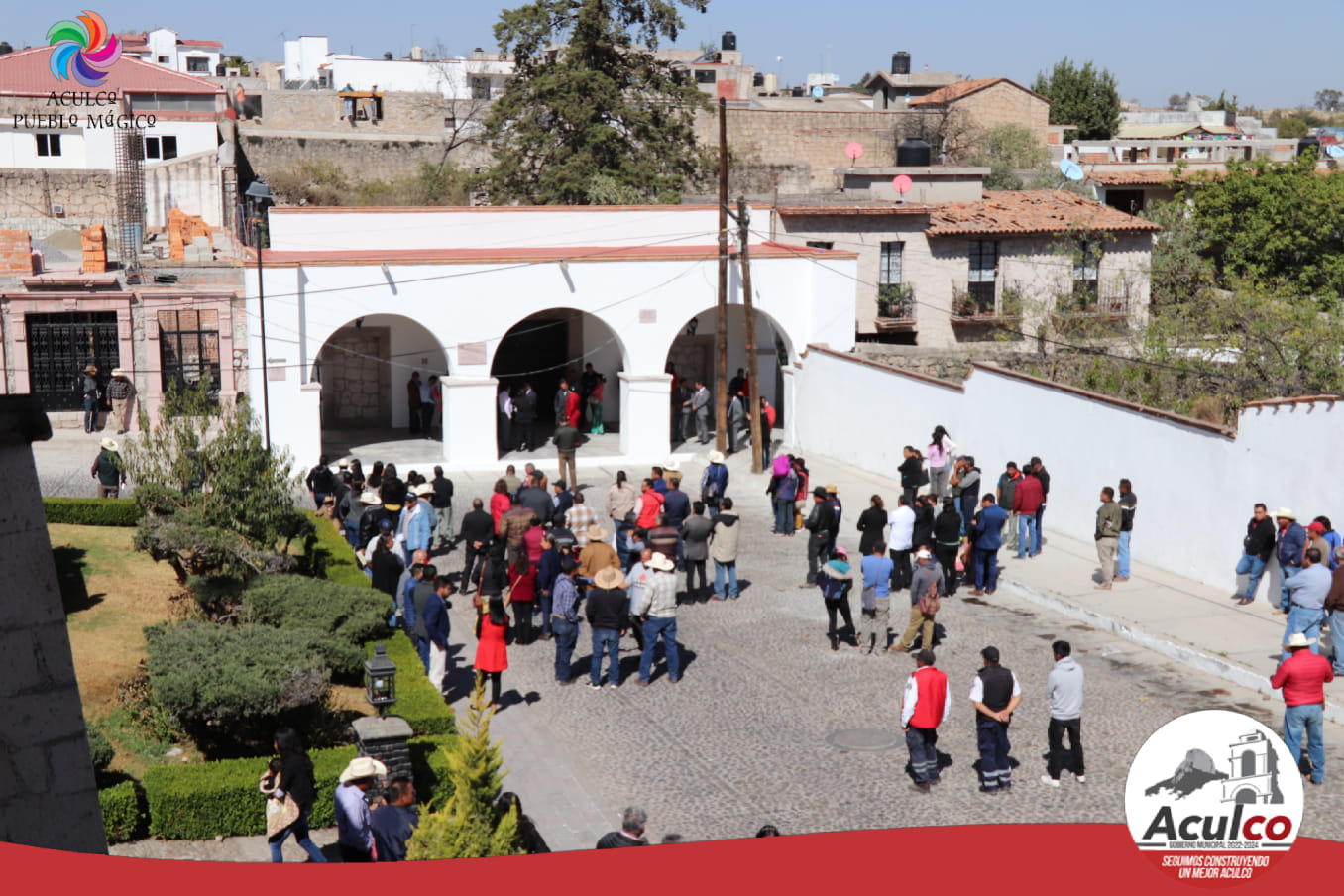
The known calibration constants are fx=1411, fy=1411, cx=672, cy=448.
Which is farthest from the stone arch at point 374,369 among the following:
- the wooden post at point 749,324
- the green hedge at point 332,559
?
the green hedge at point 332,559

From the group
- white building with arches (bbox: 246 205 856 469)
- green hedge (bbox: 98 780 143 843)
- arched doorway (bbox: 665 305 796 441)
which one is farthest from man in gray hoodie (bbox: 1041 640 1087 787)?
arched doorway (bbox: 665 305 796 441)

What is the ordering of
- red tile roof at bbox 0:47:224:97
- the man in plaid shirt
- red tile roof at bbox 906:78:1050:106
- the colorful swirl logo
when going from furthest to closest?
red tile roof at bbox 906:78:1050:106 < red tile roof at bbox 0:47:224:97 < the colorful swirl logo < the man in plaid shirt

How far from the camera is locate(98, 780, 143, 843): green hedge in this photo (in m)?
10.6

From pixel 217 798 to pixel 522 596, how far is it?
556 cm

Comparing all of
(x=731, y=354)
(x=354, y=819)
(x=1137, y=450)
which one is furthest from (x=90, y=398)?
(x=354, y=819)

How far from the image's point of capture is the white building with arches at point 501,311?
2595 centimetres

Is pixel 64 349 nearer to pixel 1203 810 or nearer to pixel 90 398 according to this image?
pixel 90 398

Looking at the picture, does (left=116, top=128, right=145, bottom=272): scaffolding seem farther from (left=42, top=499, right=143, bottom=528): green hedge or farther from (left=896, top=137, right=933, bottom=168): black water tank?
(left=896, top=137, right=933, bottom=168): black water tank

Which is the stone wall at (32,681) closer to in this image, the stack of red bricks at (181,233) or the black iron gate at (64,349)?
the black iron gate at (64,349)

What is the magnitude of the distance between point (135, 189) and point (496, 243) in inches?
643

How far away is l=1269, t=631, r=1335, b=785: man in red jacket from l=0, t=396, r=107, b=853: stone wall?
945cm

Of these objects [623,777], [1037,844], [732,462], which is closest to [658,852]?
[1037,844]

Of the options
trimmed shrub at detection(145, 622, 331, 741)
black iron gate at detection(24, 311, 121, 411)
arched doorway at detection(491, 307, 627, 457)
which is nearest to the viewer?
trimmed shrub at detection(145, 622, 331, 741)

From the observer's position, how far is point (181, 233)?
32.1 meters
